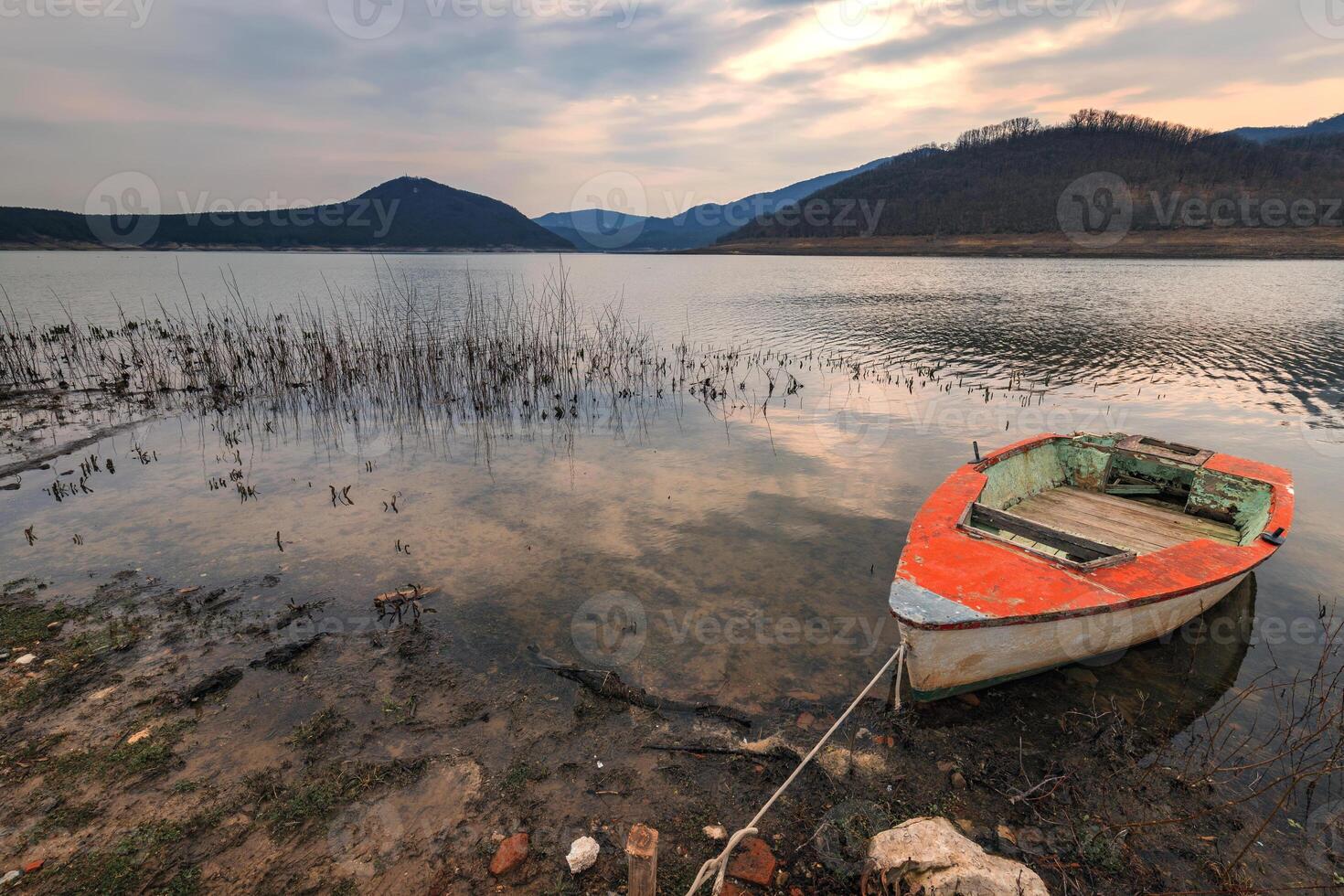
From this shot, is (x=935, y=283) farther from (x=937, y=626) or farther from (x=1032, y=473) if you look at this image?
(x=937, y=626)

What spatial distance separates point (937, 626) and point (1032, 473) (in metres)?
5.46

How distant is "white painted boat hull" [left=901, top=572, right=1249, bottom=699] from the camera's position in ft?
14.5

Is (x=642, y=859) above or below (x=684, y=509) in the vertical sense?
above

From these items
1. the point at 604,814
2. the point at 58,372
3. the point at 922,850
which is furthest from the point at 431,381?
the point at 922,850

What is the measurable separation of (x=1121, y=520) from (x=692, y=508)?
592 cm

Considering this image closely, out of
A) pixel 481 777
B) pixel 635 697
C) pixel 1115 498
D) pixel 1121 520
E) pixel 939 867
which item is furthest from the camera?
pixel 1115 498

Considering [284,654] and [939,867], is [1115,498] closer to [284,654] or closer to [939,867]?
[939,867]

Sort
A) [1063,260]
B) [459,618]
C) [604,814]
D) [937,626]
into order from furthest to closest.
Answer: [1063,260] → [459,618] → [937,626] → [604,814]

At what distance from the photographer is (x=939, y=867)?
10.2 feet

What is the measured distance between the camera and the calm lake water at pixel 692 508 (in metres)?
5.88

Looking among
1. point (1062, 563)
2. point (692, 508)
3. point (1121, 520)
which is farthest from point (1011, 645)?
point (692, 508)

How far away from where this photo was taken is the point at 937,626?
4.33 m

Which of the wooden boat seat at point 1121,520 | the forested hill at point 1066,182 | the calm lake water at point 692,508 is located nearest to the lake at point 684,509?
the calm lake water at point 692,508

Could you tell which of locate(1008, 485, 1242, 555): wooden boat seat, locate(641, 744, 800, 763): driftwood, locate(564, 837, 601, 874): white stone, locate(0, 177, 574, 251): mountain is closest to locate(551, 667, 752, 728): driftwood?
locate(641, 744, 800, 763): driftwood
